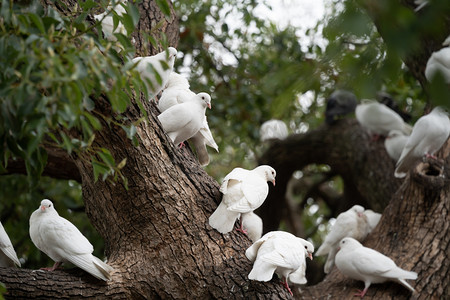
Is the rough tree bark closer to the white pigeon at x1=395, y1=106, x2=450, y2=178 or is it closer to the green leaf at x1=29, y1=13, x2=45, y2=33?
the green leaf at x1=29, y1=13, x2=45, y2=33

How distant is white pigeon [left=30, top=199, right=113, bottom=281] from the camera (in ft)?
10.1

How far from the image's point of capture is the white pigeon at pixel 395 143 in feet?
20.2

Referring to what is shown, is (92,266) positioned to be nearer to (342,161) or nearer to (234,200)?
(234,200)

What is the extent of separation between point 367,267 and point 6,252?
235 cm

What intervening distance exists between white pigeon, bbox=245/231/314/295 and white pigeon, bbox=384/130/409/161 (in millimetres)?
3115

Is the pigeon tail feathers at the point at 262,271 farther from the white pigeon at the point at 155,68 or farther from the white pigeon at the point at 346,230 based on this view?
the white pigeon at the point at 346,230

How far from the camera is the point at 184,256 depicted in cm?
317

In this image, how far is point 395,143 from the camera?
245 inches

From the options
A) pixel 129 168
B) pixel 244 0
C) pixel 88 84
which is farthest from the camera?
pixel 244 0

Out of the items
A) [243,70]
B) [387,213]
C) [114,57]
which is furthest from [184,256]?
[243,70]

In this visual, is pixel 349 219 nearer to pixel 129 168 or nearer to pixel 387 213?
pixel 387 213

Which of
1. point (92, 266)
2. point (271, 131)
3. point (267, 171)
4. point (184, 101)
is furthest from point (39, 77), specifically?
point (271, 131)

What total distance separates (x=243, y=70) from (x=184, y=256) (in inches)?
156

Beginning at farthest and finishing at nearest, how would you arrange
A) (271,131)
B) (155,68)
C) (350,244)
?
(271,131), (350,244), (155,68)
